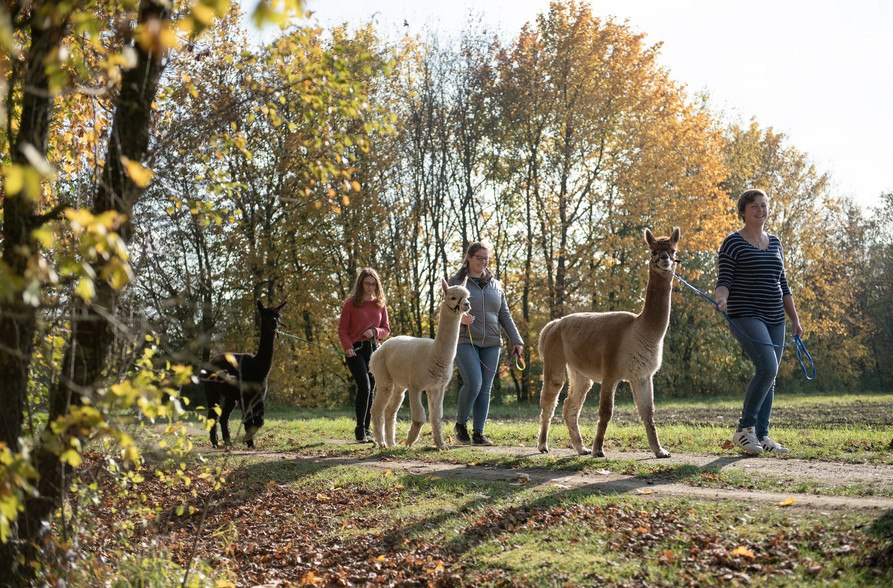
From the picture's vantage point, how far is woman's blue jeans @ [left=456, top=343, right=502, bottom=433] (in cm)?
1024

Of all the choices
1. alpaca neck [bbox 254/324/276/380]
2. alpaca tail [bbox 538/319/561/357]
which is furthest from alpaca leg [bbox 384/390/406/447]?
alpaca tail [bbox 538/319/561/357]

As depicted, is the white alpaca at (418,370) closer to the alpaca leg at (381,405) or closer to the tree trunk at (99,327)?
the alpaca leg at (381,405)

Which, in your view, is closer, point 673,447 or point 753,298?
point 753,298

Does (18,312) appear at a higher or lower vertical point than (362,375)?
higher

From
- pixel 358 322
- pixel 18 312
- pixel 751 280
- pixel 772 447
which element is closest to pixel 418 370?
pixel 358 322

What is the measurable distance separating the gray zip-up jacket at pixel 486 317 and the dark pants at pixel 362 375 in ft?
4.58

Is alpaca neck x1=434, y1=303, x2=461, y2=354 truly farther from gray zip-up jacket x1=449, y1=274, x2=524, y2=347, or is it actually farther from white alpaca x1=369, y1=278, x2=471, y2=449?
gray zip-up jacket x1=449, y1=274, x2=524, y2=347

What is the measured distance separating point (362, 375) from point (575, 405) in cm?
315

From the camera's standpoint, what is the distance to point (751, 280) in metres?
8.27

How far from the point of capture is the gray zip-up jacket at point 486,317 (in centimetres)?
1034

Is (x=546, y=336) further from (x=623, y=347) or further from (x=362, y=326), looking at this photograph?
(x=362, y=326)

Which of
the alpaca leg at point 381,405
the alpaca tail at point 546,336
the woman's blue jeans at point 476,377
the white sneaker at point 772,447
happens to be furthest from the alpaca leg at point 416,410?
the white sneaker at point 772,447

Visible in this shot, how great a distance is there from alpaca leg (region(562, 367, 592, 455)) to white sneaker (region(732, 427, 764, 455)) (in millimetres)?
1517

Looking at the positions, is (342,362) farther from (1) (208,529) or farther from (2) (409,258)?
(1) (208,529)
